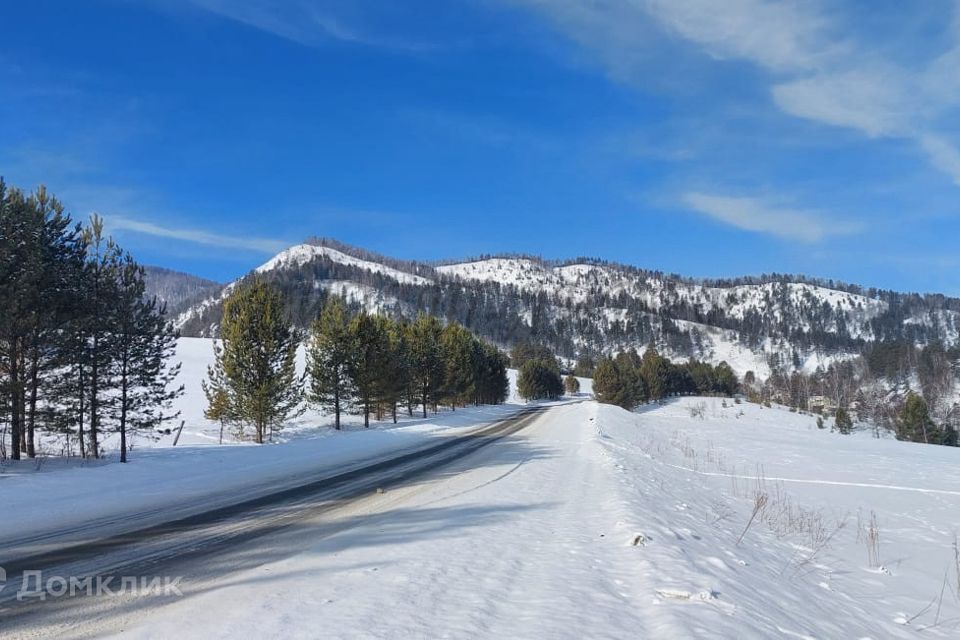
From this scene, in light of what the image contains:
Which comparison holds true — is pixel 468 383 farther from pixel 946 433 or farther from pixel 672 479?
pixel 946 433

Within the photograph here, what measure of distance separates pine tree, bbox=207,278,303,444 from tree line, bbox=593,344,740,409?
6159 cm

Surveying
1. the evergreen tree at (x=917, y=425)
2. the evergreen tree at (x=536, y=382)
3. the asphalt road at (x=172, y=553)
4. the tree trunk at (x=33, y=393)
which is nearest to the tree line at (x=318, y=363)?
the tree trunk at (x=33, y=393)

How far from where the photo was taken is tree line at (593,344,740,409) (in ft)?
266

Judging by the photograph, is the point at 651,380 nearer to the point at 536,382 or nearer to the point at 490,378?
the point at 536,382

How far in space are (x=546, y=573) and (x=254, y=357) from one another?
896 inches

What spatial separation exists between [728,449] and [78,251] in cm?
3290

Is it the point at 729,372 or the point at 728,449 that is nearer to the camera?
the point at 728,449

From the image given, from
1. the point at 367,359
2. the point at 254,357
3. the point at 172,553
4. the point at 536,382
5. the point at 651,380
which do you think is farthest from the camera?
the point at 536,382

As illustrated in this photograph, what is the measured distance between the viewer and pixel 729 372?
144 meters

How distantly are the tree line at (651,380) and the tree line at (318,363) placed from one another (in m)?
33.2

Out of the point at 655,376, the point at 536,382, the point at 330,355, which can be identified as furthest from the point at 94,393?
the point at 655,376

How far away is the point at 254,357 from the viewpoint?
1001 inches

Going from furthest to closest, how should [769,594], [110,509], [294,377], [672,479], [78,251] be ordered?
[294,377] → [78,251] → [672,479] → [110,509] → [769,594]

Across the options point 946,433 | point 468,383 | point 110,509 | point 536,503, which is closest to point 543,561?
point 536,503
